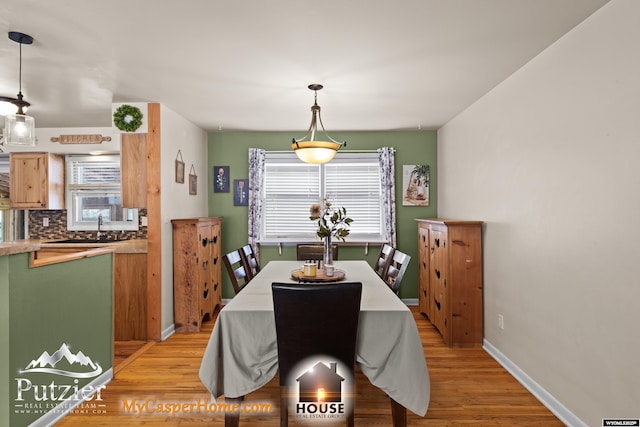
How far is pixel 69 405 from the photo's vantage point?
7.50ft

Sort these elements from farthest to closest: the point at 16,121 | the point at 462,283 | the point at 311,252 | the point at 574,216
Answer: the point at 311,252 → the point at 462,283 → the point at 16,121 → the point at 574,216

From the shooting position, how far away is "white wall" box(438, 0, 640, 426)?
175 centimetres

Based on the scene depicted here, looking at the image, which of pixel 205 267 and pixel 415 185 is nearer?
pixel 205 267

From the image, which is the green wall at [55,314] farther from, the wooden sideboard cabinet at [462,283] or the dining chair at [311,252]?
the wooden sideboard cabinet at [462,283]

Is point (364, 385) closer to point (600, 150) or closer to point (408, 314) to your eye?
point (408, 314)

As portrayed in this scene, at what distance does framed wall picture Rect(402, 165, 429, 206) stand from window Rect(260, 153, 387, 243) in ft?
1.23

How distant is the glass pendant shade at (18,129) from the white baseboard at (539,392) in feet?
12.9

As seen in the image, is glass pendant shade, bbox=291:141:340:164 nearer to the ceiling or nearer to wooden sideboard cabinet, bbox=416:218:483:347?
the ceiling

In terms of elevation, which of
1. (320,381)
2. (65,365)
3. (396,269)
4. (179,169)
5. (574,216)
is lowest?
(65,365)

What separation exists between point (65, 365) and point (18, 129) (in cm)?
158

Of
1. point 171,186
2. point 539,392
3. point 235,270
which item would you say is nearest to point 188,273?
point 171,186

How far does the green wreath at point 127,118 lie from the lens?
3.51 meters

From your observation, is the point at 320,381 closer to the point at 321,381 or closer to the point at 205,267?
the point at 321,381

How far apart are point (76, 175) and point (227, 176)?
215 cm
